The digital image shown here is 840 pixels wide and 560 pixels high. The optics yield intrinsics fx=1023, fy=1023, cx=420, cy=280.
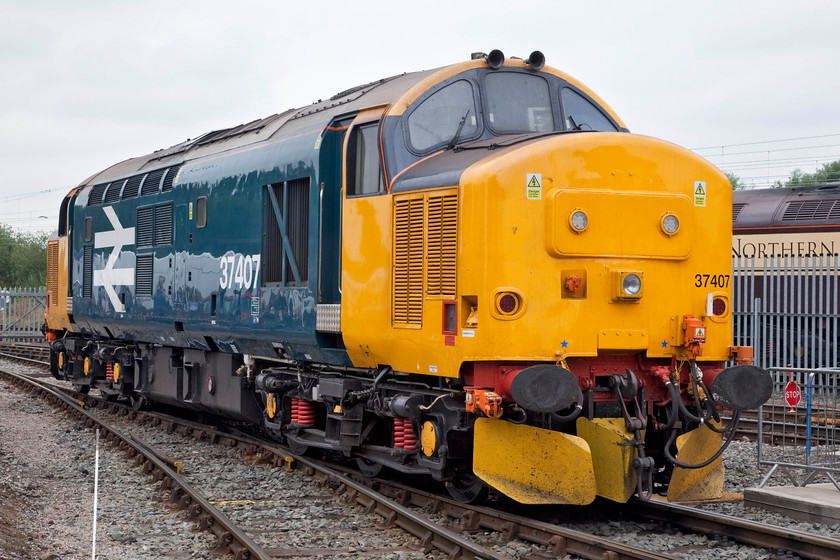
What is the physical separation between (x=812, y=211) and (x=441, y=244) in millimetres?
14041

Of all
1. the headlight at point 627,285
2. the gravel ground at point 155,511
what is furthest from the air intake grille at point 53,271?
the headlight at point 627,285

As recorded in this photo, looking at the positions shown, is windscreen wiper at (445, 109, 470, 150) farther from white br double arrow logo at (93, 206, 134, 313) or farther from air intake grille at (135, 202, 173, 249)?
white br double arrow logo at (93, 206, 134, 313)

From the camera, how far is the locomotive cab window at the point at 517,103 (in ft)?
30.1

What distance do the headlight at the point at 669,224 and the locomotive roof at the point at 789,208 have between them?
40.4 feet

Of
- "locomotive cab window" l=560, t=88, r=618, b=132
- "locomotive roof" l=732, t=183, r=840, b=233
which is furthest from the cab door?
"locomotive roof" l=732, t=183, r=840, b=233

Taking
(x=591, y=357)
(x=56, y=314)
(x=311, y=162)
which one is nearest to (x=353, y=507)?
(x=591, y=357)

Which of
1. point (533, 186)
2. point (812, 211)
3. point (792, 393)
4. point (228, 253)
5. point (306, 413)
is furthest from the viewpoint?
point (812, 211)

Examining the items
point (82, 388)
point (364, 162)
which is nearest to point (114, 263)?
point (82, 388)

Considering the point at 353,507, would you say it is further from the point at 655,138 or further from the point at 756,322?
the point at 756,322

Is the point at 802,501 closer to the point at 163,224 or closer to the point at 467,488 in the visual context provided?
the point at 467,488

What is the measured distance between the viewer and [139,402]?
16625 mm

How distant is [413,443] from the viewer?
9031mm

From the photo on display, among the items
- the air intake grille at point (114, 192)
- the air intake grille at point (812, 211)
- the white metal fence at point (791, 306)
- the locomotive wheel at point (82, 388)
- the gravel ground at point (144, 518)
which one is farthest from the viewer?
the air intake grille at point (812, 211)

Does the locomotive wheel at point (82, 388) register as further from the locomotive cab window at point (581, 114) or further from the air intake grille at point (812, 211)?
the air intake grille at point (812, 211)
